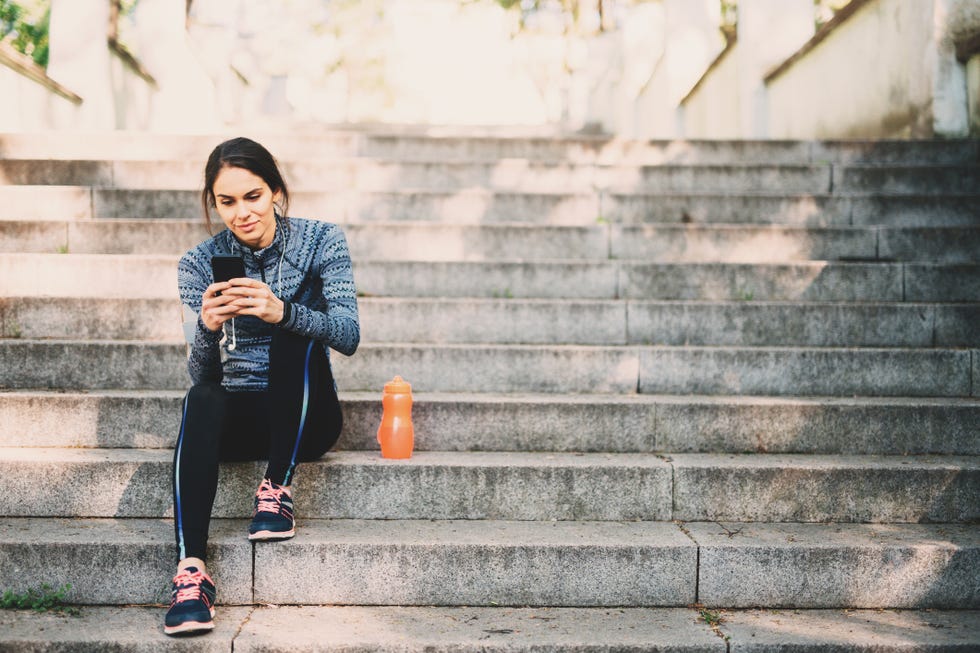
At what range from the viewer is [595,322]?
4031 mm

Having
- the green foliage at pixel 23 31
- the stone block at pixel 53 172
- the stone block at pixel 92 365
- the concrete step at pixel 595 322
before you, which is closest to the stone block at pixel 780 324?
the concrete step at pixel 595 322

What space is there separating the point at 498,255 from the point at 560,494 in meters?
1.89

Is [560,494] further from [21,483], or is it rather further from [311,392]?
[21,483]

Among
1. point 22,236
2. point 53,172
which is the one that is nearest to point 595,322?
point 22,236

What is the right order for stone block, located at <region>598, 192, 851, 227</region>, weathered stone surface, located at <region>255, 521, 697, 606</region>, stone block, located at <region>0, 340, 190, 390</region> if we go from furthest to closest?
stone block, located at <region>598, 192, 851, 227</region>
stone block, located at <region>0, 340, 190, 390</region>
weathered stone surface, located at <region>255, 521, 697, 606</region>

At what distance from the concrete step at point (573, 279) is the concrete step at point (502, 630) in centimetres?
187

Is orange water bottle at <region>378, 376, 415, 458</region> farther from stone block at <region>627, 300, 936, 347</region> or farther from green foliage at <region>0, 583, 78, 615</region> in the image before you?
stone block at <region>627, 300, 936, 347</region>

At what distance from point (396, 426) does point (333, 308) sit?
21.0 inches

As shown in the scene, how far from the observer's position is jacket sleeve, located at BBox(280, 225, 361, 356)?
275 cm

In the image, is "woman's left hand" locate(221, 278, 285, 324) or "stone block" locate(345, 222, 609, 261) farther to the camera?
"stone block" locate(345, 222, 609, 261)

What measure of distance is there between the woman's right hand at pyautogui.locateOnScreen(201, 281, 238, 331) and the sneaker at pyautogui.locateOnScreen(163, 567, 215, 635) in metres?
0.77

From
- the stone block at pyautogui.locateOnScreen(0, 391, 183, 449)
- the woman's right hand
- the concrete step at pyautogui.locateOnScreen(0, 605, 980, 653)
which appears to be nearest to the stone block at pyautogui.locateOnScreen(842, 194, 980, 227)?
the concrete step at pyautogui.locateOnScreen(0, 605, 980, 653)

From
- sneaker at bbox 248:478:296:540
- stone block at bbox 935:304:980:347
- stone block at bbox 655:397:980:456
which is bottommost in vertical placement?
sneaker at bbox 248:478:296:540

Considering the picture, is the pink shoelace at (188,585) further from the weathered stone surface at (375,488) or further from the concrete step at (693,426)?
the concrete step at (693,426)
